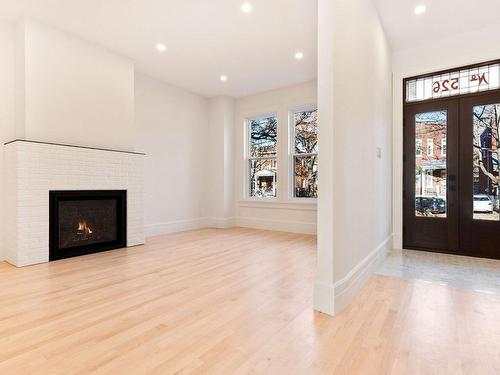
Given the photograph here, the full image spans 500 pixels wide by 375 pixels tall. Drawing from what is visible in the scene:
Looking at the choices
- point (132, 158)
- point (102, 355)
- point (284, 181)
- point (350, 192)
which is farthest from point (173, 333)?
point (284, 181)

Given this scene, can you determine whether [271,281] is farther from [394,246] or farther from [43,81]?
[43,81]

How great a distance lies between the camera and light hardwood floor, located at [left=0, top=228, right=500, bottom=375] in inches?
57.1

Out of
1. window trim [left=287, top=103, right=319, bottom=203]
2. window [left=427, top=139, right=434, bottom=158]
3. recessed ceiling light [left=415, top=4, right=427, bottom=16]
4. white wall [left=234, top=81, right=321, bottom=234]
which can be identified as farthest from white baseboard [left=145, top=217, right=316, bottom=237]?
recessed ceiling light [left=415, top=4, right=427, bottom=16]

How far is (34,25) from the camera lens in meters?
3.44

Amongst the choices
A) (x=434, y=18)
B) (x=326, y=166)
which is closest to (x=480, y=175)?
(x=434, y=18)

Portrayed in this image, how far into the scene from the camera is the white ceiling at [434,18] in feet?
10.4

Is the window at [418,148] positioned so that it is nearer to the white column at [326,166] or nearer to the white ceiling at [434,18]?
the white ceiling at [434,18]

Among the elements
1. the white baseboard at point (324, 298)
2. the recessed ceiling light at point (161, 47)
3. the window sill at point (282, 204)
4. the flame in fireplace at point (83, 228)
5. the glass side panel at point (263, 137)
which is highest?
the recessed ceiling light at point (161, 47)

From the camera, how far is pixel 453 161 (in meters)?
3.86

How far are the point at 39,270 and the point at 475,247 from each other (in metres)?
5.38

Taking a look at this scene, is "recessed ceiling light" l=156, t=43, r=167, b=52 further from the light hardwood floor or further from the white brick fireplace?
the light hardwood floor

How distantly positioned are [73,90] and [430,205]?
5268 millimetres

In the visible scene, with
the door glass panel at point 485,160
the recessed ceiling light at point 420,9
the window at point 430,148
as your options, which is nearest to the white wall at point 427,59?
the window at point 430,148

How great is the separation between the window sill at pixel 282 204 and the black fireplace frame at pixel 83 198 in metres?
2.78
